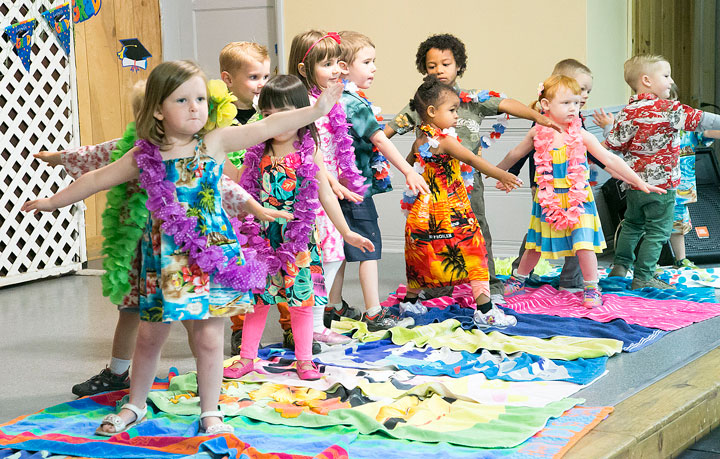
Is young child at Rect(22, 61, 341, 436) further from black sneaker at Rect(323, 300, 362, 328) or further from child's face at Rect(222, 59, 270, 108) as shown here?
black sneaker at Rect(323, 300, 362, 328)

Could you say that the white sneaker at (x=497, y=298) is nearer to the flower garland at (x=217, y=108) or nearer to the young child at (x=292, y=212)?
the young child at (x=292, y=212)

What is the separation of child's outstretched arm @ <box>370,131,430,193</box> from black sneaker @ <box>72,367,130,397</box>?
4.45 ft

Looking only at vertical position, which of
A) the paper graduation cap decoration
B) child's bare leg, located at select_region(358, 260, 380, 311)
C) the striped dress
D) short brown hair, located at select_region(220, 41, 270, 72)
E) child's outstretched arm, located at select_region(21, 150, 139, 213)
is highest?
the paper graduation cap decoration

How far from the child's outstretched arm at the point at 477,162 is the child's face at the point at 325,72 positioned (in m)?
0.62

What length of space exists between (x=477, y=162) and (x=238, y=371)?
1.46 metres

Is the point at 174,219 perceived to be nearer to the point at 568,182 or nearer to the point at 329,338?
the point at 329,338

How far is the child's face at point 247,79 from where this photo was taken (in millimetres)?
3717

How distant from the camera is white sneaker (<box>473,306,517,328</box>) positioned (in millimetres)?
3896

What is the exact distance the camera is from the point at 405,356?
11.5ft

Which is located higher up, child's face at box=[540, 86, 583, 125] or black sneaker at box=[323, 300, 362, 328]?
child's face at box=[540, 86, 583, 125]

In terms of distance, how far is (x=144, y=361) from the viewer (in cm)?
274

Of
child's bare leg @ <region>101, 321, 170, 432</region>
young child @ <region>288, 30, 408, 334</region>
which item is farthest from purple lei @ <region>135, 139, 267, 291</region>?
young child @ <region>288, 30, 408, 334</region>

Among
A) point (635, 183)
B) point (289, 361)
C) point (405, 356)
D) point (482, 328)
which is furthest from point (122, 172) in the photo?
point (635, 183)

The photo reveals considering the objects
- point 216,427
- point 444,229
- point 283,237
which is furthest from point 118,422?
point 444,229
